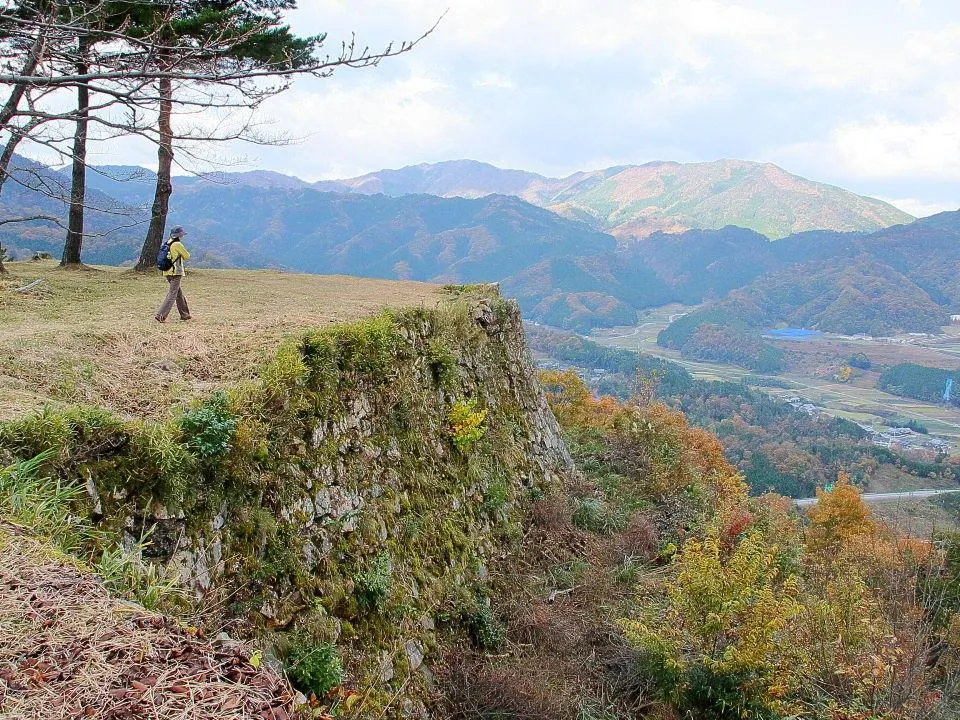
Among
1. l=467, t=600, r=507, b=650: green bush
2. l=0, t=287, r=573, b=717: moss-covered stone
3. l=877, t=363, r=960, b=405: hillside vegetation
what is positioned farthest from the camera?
l=877, t=363, r=960, b=405: hillside vegetation

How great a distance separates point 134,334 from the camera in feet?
27.3

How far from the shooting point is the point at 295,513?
19.7ft

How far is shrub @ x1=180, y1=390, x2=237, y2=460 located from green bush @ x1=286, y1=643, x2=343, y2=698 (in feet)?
6.04

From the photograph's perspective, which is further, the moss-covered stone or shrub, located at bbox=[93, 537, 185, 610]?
the moss-covered stone

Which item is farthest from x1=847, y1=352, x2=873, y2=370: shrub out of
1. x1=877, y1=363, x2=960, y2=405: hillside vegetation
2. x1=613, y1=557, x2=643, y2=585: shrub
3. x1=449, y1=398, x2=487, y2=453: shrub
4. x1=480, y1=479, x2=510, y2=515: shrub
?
x1=449, y1=398, x2=487, y2=453: shrub

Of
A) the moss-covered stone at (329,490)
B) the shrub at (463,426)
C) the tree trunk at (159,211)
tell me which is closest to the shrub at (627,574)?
the moss-covered stone at (329,490)

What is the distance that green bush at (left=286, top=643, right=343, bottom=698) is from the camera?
469cm

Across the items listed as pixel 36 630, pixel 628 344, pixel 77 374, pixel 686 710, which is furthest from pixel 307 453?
pixel 628 344

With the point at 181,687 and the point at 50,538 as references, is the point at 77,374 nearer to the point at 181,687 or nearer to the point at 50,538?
the point at 50,538

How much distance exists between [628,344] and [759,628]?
7518 inches

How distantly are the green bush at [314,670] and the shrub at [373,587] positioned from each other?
1.41 metres

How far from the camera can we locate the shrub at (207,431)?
200 inches

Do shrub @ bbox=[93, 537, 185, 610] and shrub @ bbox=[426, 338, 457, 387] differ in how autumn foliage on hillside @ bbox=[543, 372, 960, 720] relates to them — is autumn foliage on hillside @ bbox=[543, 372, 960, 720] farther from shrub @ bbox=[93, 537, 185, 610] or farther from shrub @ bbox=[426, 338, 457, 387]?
shrub @ bbox=[93, 537, 185, 610]

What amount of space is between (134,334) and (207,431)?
4.16 m
